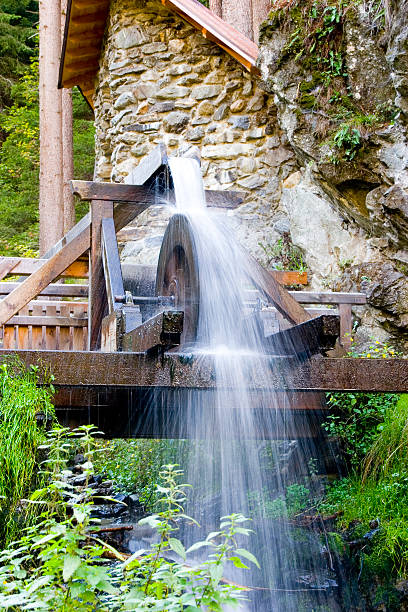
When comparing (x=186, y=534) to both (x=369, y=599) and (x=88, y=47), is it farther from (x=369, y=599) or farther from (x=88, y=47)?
(x=88, y=47)

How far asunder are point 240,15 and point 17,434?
11565 millimetres

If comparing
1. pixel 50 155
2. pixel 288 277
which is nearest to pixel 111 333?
pixel 288 277

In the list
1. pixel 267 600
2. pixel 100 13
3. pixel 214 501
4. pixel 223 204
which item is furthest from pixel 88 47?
pixel 267 600

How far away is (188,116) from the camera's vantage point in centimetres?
1091

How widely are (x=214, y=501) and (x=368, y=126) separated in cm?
455

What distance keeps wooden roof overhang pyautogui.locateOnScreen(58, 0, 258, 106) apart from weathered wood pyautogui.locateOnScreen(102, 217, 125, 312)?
4.95 metres

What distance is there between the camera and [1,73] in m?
20.8

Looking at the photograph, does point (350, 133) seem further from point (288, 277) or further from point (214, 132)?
point (214, 132)

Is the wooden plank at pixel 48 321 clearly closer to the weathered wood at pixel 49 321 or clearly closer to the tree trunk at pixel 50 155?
the weathered wood at pixel 49 321

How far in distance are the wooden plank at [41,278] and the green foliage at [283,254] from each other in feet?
14.6

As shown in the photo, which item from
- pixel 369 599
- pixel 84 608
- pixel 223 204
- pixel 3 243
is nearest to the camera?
pixel 84 608

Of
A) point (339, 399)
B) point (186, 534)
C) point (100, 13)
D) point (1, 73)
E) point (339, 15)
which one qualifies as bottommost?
point (186, 534)

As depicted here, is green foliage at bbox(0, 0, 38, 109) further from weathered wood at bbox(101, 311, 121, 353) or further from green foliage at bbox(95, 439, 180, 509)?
weathered wood at bbox(101, 311, 121, 353)

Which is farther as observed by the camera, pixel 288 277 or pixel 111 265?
pixel 288 277
